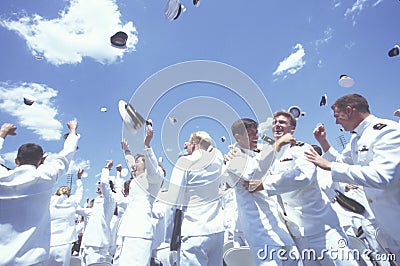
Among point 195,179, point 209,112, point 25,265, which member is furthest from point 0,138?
point 209,112

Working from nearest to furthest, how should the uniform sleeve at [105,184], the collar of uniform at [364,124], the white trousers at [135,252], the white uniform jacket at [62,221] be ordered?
the collar of uniform at [364,124]
the white trousers at [135,252]
the white uniform jacket at [62,221]
the uniform sleeve at [105,184]

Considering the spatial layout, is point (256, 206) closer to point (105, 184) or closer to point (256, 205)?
point (256, 205)

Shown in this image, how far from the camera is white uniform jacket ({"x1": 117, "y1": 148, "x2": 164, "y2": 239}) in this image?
4.55 m

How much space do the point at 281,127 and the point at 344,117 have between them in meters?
0.93

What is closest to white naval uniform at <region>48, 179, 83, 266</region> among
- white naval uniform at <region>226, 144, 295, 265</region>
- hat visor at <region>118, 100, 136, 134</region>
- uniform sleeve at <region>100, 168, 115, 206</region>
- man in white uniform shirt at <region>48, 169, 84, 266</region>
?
man in white uniform shirt at <region>48, 169, 84, 266</region>

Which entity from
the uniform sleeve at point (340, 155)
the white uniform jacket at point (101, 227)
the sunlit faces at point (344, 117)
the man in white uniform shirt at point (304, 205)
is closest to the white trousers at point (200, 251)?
the man in white uniform shirt at point (304, 205)

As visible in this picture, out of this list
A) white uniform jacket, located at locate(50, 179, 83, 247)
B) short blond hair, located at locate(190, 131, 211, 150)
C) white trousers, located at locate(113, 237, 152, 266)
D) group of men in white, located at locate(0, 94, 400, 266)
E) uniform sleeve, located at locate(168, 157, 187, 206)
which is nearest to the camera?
group of men in white, located at locate(0, 94, 400, 266)

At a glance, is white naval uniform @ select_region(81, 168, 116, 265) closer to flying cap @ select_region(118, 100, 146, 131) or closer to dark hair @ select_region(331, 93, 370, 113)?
flying cap @ select_region(118, 100, 146, 131)

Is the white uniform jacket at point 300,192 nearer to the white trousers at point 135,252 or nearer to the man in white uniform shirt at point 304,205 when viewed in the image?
the man in white uniform shirt at point 304,205

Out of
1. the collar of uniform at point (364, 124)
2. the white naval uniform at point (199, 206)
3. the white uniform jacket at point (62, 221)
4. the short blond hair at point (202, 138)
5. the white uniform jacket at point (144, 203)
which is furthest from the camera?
the white uniform jacket at point (62, 221)

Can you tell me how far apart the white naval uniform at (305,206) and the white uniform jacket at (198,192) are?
104cm

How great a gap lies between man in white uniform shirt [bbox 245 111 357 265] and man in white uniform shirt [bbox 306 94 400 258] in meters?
0.25

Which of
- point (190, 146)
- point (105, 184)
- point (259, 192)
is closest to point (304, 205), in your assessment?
point (259, 192)

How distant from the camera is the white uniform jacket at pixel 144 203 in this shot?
4.55 m
